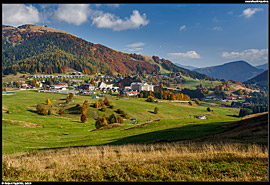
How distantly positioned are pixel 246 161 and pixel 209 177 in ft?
12.4

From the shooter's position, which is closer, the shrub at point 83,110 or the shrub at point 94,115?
the shrub at point 83,110

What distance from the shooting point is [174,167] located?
1041 cm

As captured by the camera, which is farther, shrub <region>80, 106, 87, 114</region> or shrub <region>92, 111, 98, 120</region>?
shrub <region>92, 111, 98, 120</region>

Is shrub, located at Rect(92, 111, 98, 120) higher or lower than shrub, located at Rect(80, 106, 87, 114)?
lower

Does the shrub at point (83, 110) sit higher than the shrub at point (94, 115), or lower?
higher

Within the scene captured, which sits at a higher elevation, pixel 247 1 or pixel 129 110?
pixel 247 1

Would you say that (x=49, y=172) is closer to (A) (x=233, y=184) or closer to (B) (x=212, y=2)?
(A) (x=233, y=184)

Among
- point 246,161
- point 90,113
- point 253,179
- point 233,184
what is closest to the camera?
point 233,184

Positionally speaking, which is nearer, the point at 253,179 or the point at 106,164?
the point at 253,179

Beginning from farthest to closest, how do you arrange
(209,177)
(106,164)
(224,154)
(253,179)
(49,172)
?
1. (224,154)
2. (106,164)
3. (49,172)
4. (209,177)
5. (253,179)

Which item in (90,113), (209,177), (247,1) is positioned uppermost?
(247,1)

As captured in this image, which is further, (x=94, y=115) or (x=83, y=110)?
(x=94, y=115)

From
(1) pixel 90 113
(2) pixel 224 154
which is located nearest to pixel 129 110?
(1) pixel 90 113

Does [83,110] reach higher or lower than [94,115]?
higher
